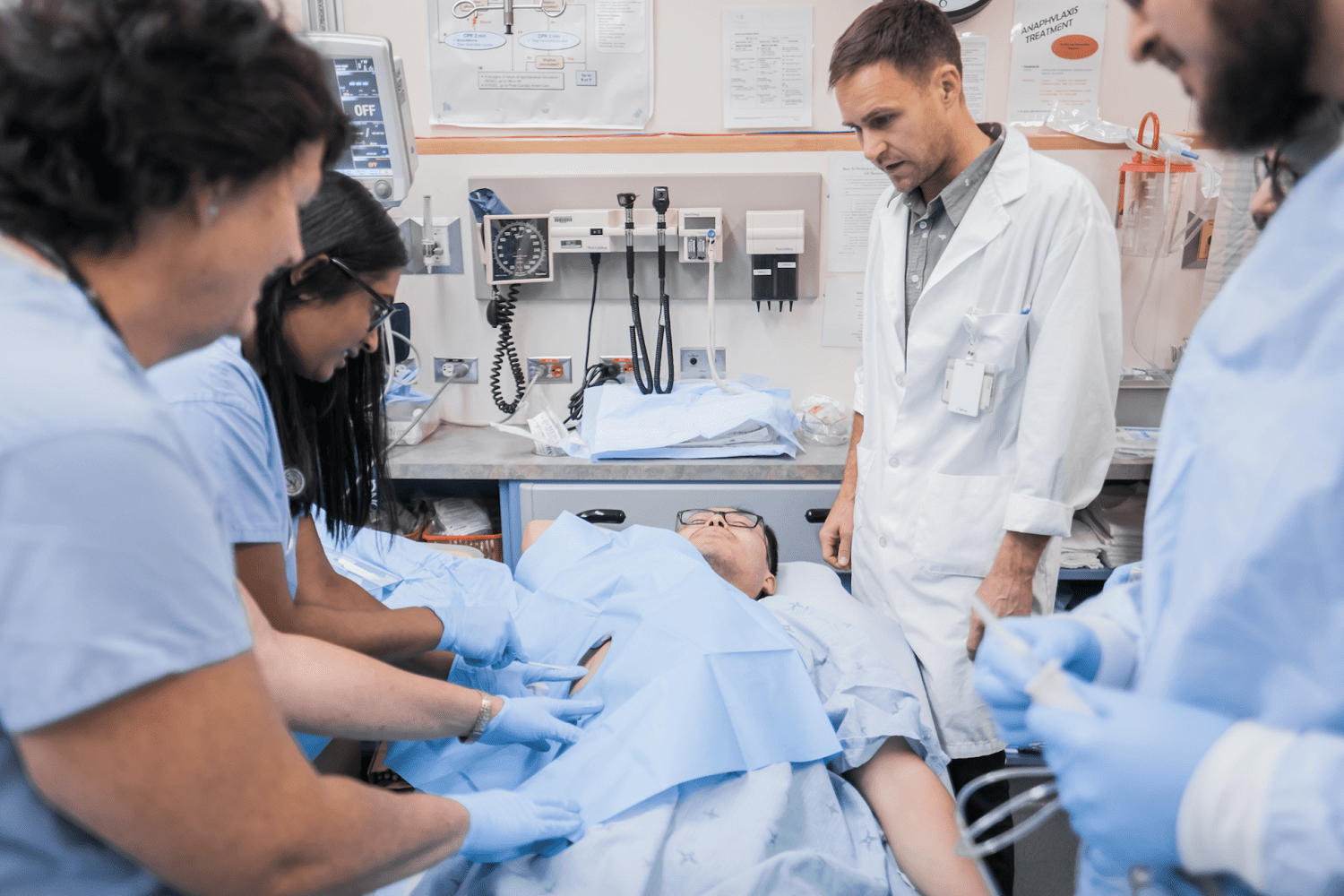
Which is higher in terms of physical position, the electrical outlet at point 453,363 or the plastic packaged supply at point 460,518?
the electrical outlet at point 453,363

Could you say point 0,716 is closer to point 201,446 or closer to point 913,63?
point 201,446

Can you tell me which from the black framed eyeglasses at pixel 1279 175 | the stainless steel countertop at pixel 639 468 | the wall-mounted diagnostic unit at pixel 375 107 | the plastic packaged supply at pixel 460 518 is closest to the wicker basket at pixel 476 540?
the plastic packaged supply at pixel 460 518

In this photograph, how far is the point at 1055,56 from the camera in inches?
94.2

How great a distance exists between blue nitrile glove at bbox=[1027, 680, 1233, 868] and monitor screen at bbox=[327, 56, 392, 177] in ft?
5.99

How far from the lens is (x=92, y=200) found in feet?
1.73

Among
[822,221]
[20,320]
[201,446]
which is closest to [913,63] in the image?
[822,221]

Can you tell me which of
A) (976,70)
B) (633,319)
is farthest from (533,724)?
(976,70)

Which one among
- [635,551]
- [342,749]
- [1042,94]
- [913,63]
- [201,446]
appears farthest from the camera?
[1042,94]

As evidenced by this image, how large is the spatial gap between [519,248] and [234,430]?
1.61m

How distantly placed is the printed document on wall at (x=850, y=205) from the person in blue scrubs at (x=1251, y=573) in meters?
1.87

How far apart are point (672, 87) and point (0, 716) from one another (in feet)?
7.63

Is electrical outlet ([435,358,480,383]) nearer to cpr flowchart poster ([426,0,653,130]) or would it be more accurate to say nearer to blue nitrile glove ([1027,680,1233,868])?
cpr flowchart poster ([426,0,653,130])

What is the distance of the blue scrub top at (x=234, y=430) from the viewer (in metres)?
0.94

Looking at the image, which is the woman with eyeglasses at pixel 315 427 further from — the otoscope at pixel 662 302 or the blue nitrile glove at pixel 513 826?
the otoscope at pixel 662 302
